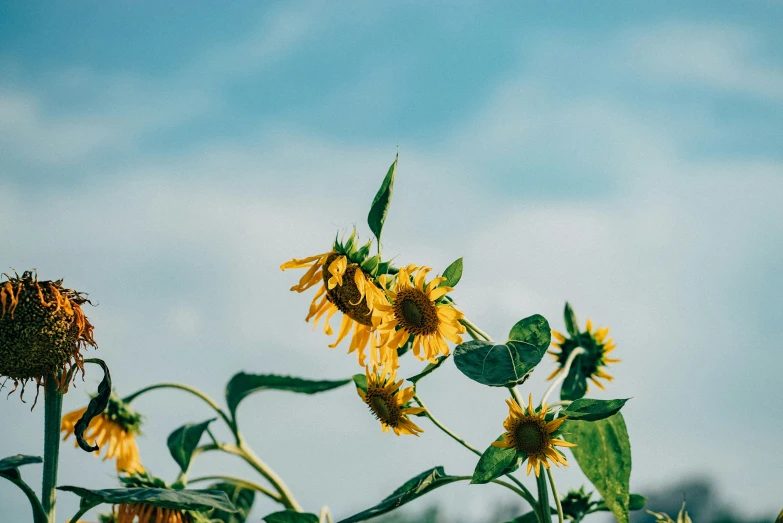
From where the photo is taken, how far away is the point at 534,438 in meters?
1.15

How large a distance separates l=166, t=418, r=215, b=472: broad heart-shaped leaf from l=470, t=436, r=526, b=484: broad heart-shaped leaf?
0.68 m

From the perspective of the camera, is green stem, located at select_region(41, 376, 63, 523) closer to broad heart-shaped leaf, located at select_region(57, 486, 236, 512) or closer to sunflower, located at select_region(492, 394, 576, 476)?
broad heart-shaped leaf, located at select_region(57, 486, 236, 512)

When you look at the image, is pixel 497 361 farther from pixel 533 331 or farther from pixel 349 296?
pixel 349 296

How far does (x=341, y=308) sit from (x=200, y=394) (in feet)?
1.52

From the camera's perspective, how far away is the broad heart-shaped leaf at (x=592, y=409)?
3.46 ft

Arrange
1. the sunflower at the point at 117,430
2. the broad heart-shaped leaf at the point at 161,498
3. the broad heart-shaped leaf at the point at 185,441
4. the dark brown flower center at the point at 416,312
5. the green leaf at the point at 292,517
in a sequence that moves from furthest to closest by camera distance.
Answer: the sunflower at the point at 117,430
the broad heart-shaped leaf at the point at 185,441
the green leaf at the point at 292,517
the dark brown flower center at the point at 416,312
the broad heart-shaped leaf at the point at 161,498

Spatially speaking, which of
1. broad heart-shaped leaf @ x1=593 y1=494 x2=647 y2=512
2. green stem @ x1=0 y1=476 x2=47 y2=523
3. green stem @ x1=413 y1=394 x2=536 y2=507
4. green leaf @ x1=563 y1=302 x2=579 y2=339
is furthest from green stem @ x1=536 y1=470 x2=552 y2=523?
green stem @ x1=0 y1=476 x2=47 y2=523

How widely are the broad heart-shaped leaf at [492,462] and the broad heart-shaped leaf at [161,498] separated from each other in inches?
13.1

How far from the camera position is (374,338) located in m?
1.47

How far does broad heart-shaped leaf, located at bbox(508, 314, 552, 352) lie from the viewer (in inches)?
42.8

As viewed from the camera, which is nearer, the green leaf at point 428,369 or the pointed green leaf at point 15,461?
the pointed green leaf at point 15,461

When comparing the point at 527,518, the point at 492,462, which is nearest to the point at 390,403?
the point at 492,462

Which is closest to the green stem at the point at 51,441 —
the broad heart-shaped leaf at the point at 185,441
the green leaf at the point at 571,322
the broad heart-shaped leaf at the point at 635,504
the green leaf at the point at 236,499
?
the broad heart-shaped leaf at the point at 185,441

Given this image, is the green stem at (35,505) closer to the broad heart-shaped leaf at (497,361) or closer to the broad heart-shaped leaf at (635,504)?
the broad heart-shaped leaf at (497,361)
